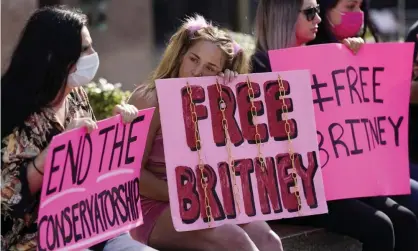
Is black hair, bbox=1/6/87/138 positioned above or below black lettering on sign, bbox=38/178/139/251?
above

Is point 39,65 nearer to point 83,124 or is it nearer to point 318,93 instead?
point 83,124

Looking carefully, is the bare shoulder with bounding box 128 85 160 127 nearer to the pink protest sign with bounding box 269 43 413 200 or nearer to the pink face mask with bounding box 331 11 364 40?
the pink protest sign with bounding box 269 43 413 200

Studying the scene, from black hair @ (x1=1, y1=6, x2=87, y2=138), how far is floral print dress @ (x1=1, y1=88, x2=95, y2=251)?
0.13 feet

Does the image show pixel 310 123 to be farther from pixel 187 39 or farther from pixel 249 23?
pixel 249 23

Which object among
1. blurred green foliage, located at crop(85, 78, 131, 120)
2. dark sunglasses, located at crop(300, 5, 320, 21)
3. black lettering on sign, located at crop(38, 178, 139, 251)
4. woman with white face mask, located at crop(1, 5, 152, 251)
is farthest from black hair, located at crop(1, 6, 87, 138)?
blurred green foliage, located at crop(85, 78, 131, 120)

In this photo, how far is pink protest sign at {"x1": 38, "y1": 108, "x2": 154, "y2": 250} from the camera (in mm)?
3477

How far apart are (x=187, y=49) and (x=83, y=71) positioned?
635mm

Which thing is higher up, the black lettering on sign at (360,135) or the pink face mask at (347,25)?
the pink face mask at (347,25)

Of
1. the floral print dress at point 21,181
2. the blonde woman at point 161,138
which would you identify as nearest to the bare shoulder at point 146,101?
the blonde woman at point 161,138

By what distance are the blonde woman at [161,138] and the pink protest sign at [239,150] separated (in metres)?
0.08

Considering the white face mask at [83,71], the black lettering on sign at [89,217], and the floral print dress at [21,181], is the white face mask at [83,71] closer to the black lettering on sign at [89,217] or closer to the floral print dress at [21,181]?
the floral print dress at [21,181]

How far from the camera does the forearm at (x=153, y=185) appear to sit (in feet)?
13.4

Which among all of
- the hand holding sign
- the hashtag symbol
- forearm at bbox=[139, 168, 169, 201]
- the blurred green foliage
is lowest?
the blurred green foliage

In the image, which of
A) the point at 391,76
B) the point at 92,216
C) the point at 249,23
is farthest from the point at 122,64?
the point at 92,216
